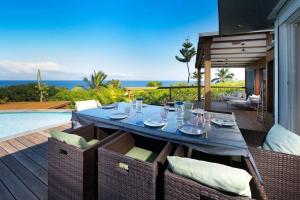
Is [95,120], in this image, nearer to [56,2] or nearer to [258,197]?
[258,197]

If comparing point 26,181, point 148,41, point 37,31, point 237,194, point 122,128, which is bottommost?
point 26,181

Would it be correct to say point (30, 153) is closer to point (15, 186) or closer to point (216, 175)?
point (15, 186)

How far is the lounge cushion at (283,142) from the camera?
150cm

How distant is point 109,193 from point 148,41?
23.1 meters

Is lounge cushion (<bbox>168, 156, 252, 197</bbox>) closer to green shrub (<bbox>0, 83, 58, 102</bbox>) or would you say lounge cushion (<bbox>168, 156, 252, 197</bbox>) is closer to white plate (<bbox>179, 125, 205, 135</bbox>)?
white plate (<bbox>179, 125, 205, 135</bbox>)

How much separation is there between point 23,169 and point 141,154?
1.83m

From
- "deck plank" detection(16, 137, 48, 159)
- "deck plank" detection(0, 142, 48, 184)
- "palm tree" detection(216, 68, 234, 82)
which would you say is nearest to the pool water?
"deck plank" detection(16, 137, 48, 159)

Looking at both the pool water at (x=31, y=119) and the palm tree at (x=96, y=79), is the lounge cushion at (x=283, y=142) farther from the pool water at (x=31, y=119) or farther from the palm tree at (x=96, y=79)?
the palm tree at (x=96, y=79)

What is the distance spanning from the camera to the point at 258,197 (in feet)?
3.52

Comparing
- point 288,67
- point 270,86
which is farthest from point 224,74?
point 288,67

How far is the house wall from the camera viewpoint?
8.16 feet

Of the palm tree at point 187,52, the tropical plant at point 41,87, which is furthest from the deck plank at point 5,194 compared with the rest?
the palm tree at point 187,52

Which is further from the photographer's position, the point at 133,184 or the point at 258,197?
the point at 133,184

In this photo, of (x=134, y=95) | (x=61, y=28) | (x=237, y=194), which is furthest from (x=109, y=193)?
(x=61, y=28)
